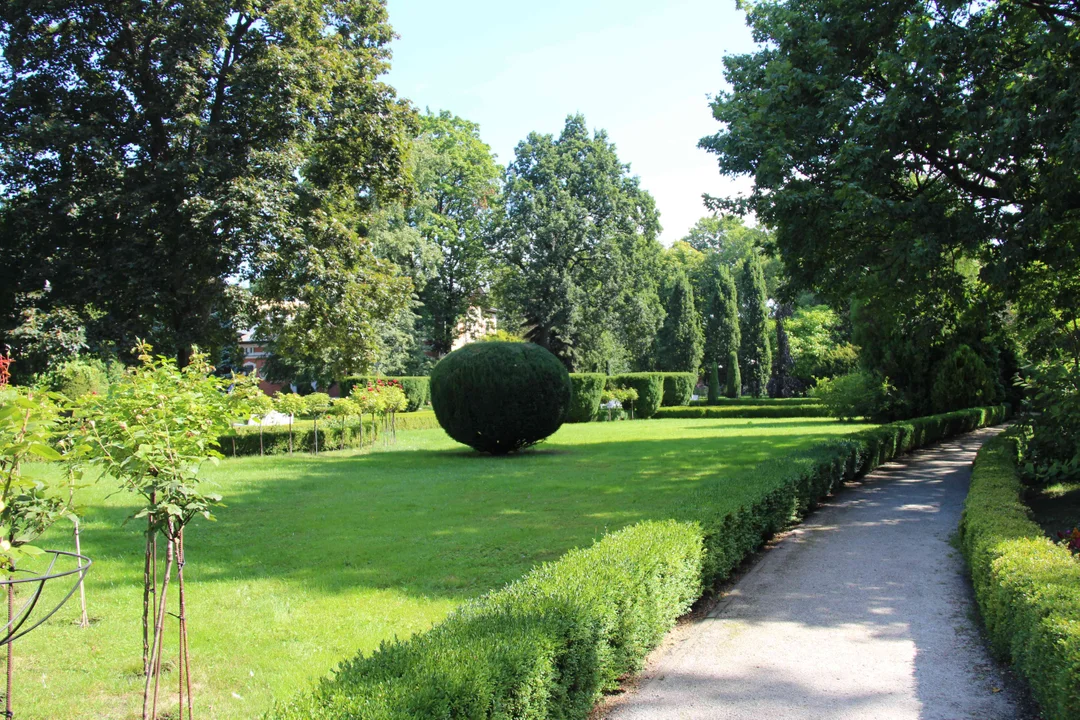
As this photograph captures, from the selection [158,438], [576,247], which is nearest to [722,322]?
[576,247]

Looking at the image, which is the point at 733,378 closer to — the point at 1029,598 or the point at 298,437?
the point at 298,437

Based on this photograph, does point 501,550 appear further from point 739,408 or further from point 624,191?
point 624,191

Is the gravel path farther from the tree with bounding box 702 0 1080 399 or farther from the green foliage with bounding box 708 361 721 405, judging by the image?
the green foliage with bounding box 708 361 721 405

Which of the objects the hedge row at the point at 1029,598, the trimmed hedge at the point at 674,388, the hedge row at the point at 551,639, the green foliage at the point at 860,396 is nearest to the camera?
the hedge row at the point at 551,639

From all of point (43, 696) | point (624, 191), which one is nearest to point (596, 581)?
point (43, 696)

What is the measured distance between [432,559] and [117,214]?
12613 millimetres

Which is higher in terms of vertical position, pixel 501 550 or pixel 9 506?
pixel 9 506

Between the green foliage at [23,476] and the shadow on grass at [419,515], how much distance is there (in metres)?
3.72

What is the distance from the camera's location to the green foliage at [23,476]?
7.89 ft

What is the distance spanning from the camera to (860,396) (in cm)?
2431

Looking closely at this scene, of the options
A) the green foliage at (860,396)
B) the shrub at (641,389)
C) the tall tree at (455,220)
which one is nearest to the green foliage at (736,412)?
the shrub at (641,389)

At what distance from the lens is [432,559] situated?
7531mm

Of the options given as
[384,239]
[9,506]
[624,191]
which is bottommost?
[9,506]

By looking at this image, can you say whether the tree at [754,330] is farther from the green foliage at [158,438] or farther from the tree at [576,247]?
the green foliage at [158,438]
